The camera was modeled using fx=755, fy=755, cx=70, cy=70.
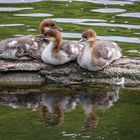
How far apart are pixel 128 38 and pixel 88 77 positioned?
3333mm

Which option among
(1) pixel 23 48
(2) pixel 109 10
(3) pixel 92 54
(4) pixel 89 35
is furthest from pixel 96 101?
(2) pixel 109 10

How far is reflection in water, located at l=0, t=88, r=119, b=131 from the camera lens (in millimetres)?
11257

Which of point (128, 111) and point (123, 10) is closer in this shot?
point (128, 111)

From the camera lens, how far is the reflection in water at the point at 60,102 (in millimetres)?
11257

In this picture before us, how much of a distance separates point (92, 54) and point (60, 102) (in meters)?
1.03

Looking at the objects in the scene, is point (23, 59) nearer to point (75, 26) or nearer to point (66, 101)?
point (66, 101)

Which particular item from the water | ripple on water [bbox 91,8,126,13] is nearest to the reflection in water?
the water

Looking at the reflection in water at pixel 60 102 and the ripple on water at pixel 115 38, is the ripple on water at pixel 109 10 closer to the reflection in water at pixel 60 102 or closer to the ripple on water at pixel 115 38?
the ripple on water at pixel 115 38

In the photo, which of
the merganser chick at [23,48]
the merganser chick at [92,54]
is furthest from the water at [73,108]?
the merganser chick at [23,48]

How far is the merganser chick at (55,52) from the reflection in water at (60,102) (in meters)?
0.63

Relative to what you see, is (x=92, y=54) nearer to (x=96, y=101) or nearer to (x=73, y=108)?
(x=96, y=101)

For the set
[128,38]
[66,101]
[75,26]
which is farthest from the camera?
[75,26]

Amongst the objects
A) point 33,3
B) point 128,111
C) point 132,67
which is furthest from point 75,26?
point 128,111

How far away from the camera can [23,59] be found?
1266 centimetres
